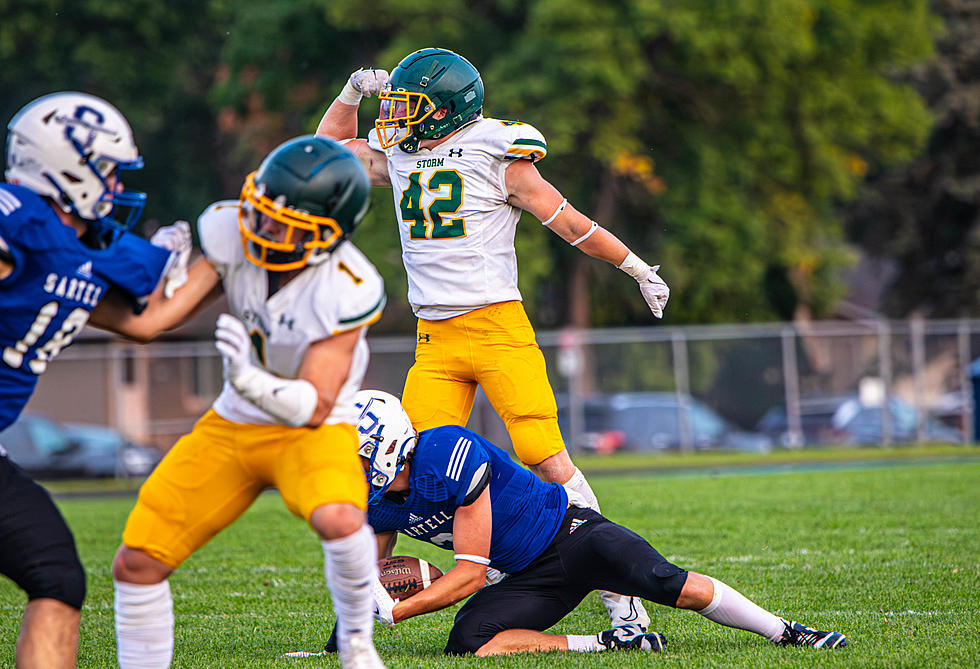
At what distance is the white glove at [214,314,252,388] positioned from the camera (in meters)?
3.49

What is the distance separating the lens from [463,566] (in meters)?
4.65

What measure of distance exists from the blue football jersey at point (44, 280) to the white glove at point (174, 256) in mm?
30

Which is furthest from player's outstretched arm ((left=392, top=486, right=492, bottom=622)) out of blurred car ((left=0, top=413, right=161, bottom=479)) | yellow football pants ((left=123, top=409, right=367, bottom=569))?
blurred car ((left=0, top=413, right=161, bottom=479))

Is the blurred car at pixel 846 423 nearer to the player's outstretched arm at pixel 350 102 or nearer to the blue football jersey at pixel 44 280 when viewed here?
the player's outstretched arm at pixel 350 102

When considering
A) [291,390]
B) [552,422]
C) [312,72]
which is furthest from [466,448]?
[312,72]

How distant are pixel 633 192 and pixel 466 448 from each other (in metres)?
19.2

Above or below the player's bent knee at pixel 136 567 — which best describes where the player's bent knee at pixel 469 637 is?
below

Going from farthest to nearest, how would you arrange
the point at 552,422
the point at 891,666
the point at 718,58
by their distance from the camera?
the point at 718,58
the point at 552,422
the point at 891,666

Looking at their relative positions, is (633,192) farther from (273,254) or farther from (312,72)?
(273,254)

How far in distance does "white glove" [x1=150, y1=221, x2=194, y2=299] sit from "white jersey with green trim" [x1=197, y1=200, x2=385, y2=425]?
8 cm

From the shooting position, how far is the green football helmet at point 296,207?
3.63m

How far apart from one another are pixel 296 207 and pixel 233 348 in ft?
1.52

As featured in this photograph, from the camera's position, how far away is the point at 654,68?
22312 millimetres

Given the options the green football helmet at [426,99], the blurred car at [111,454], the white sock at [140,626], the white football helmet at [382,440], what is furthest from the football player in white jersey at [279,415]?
the blurred car at [111,454]
